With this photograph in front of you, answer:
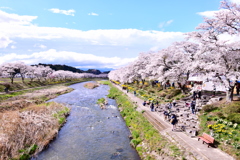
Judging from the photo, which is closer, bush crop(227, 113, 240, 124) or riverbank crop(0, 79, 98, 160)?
riverbank crop(0, 79, 98, 160)

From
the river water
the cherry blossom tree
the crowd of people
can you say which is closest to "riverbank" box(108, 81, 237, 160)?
the crowd of people

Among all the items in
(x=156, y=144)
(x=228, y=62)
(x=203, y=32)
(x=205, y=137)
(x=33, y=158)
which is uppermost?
(x=203, y=32)

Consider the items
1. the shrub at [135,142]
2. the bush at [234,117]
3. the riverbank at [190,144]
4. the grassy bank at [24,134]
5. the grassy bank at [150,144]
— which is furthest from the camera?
the shrub at [135,142]

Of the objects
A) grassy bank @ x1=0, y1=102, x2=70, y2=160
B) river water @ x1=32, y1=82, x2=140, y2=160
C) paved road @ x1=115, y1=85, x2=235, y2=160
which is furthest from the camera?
river water @ x1=32, y1=82, x2=140, y2=160

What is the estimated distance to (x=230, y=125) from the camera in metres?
17.1

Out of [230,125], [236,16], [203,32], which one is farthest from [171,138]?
[203,32]

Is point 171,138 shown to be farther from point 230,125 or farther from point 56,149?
point 56,149

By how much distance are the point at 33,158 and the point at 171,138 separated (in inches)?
553

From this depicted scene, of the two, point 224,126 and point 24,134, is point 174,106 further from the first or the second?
point 24,134

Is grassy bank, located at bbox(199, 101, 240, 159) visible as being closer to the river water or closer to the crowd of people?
the crowd of people

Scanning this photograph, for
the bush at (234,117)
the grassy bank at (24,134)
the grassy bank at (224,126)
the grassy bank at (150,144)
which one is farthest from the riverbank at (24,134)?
the bush at (234,117)

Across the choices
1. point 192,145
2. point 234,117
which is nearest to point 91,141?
point 192,145

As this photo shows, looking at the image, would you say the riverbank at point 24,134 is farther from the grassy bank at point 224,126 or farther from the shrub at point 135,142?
the grassy bank at point 224,126

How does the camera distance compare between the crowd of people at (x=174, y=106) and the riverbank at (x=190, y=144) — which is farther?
the crowd of people at (x=174, y=106)
